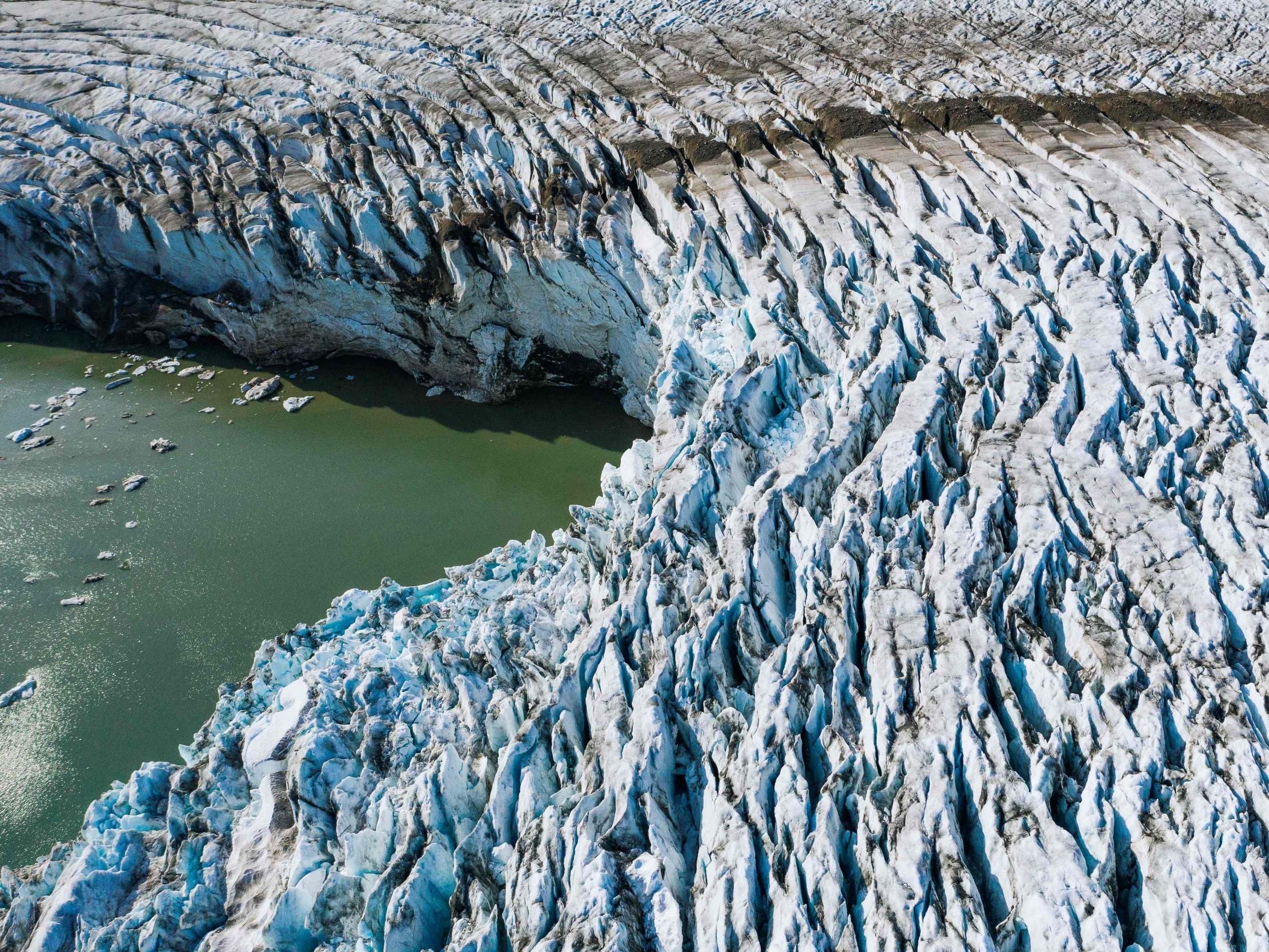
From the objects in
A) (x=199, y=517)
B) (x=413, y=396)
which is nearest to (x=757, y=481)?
(x=413, y=396)

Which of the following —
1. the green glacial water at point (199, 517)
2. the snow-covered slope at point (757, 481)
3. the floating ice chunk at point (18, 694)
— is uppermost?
the snow-covered slope at point (757, 481)

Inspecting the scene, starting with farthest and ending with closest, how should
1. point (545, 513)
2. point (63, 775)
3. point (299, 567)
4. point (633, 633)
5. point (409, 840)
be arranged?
point (545, 513) → point (299, 567) → point (63, 775) → point (633, 633) → point (409, 840)

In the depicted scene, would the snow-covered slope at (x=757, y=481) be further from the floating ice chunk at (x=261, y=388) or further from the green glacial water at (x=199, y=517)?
the green glacial water at (x=199, y=517)

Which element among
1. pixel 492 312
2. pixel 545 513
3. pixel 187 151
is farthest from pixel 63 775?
pixel 187 151

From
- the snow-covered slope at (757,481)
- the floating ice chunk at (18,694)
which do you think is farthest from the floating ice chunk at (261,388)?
the floating ice chunk at (18,694)

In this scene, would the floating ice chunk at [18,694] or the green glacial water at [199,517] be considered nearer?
the green glacial water at [199,517]

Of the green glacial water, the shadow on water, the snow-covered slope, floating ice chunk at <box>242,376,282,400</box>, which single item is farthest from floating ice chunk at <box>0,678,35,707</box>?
the shadow on water

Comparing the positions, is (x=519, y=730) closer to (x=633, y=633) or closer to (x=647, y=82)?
(x=633, y=633)
